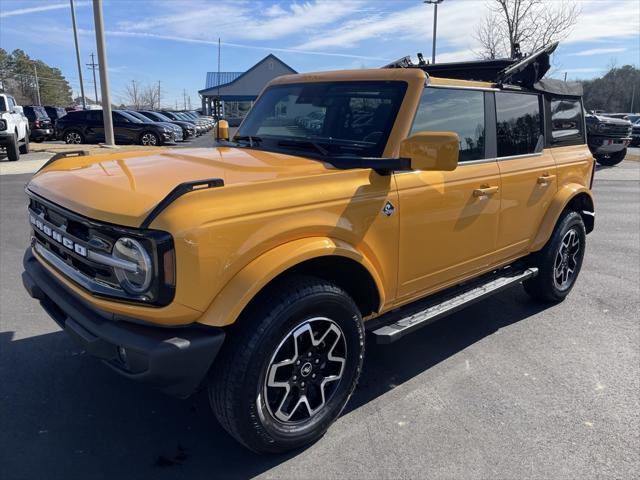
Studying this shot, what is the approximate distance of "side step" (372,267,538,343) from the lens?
309cm

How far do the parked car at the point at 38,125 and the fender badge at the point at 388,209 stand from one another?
26452 mm

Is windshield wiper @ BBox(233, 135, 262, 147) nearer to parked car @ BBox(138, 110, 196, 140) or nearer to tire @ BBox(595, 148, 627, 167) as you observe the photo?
tire @ BBox(595, 148, 627, 167)

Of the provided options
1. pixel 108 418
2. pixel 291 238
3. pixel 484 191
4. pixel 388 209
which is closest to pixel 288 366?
pixel 291 238

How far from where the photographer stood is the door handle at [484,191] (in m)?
3.49

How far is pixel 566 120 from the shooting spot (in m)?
4.77

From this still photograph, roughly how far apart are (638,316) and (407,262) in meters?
2.79

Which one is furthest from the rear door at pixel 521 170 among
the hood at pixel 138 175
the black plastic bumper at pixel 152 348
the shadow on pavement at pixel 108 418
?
the black plastic bumper at pixel 152 348

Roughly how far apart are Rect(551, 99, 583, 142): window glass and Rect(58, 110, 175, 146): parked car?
20128 millimetres

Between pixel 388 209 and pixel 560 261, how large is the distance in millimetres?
2628

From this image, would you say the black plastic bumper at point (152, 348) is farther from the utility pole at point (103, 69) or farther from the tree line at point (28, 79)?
the tree line at point (28, 79)

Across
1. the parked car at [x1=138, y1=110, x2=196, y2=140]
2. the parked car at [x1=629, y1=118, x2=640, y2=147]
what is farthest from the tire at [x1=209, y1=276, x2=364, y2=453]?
the parked car at [x1=629, y1=118, x2=640, y2=147]

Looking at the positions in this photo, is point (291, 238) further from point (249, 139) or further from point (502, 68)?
point (502, 68)

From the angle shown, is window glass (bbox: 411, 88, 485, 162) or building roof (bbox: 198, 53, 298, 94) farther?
building roof (bbox: 198, 53, 298, 94)

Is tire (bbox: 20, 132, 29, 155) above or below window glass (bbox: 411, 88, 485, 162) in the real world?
below
